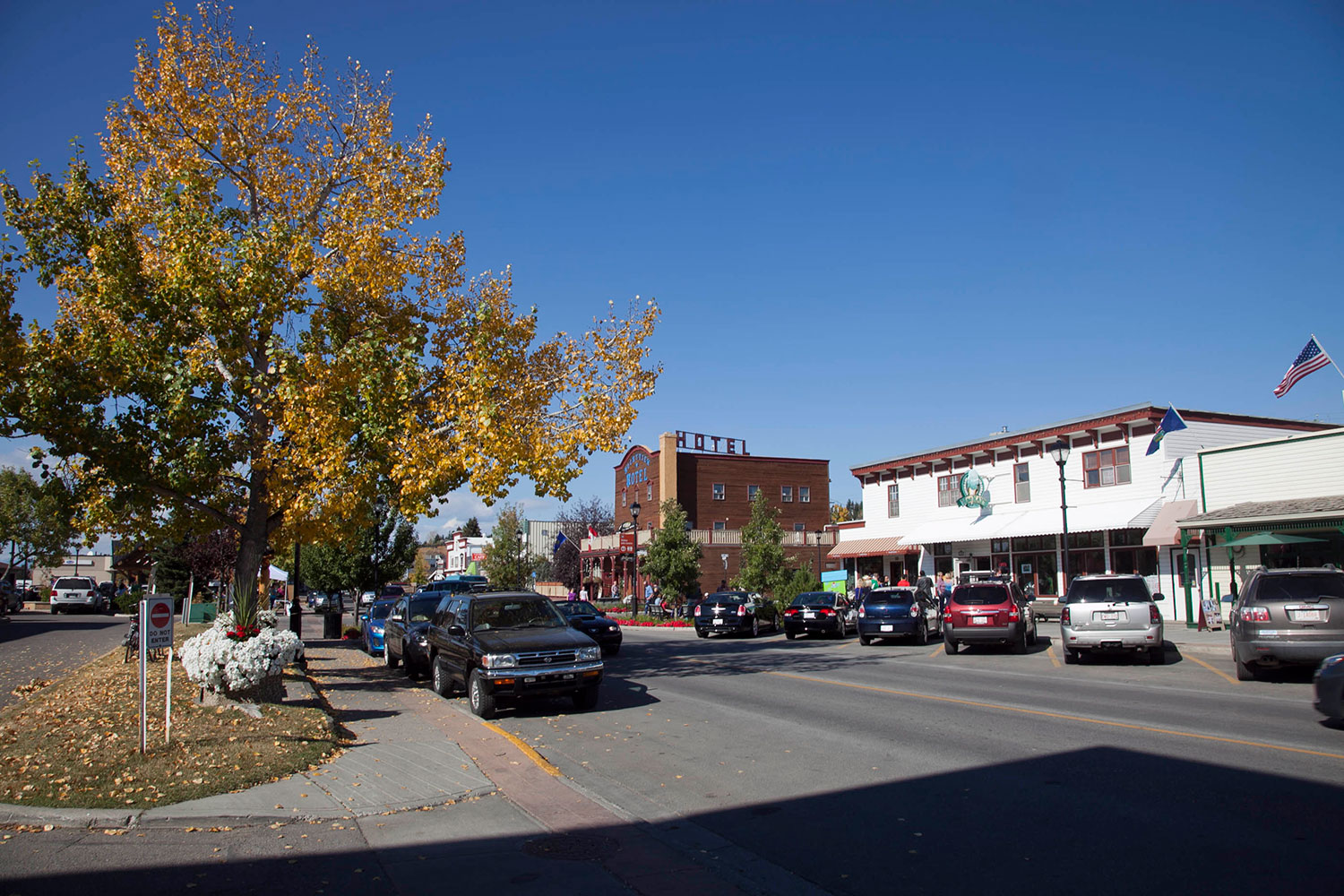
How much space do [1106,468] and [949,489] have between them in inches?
318

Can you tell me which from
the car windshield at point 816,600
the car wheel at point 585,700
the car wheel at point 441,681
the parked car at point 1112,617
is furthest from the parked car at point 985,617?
the car wheel at point 441,681

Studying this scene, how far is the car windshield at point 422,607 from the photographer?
19219mm

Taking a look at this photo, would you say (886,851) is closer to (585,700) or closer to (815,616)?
(585,700)

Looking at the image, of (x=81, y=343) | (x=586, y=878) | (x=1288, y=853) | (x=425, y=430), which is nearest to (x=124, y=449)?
(x=81, y=343)

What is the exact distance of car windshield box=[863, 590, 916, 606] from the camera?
82.3 feet

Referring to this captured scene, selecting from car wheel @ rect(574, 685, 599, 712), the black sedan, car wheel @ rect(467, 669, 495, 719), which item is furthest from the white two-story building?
car wheel @ rect(467, 669, 495, 719)

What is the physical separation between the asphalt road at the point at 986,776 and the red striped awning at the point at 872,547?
26.9 m

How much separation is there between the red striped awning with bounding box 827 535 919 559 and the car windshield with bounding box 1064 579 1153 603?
930 inches

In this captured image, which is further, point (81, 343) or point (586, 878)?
point (81, 343)

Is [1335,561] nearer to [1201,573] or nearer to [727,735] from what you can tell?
[1201,573]

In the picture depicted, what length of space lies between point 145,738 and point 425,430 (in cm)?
684

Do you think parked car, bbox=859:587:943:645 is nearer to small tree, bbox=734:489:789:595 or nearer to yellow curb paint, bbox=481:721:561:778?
small tree, bbox=734:489:789:595

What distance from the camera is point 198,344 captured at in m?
14.8

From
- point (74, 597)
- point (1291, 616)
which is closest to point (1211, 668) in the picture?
point (1291, 616)
